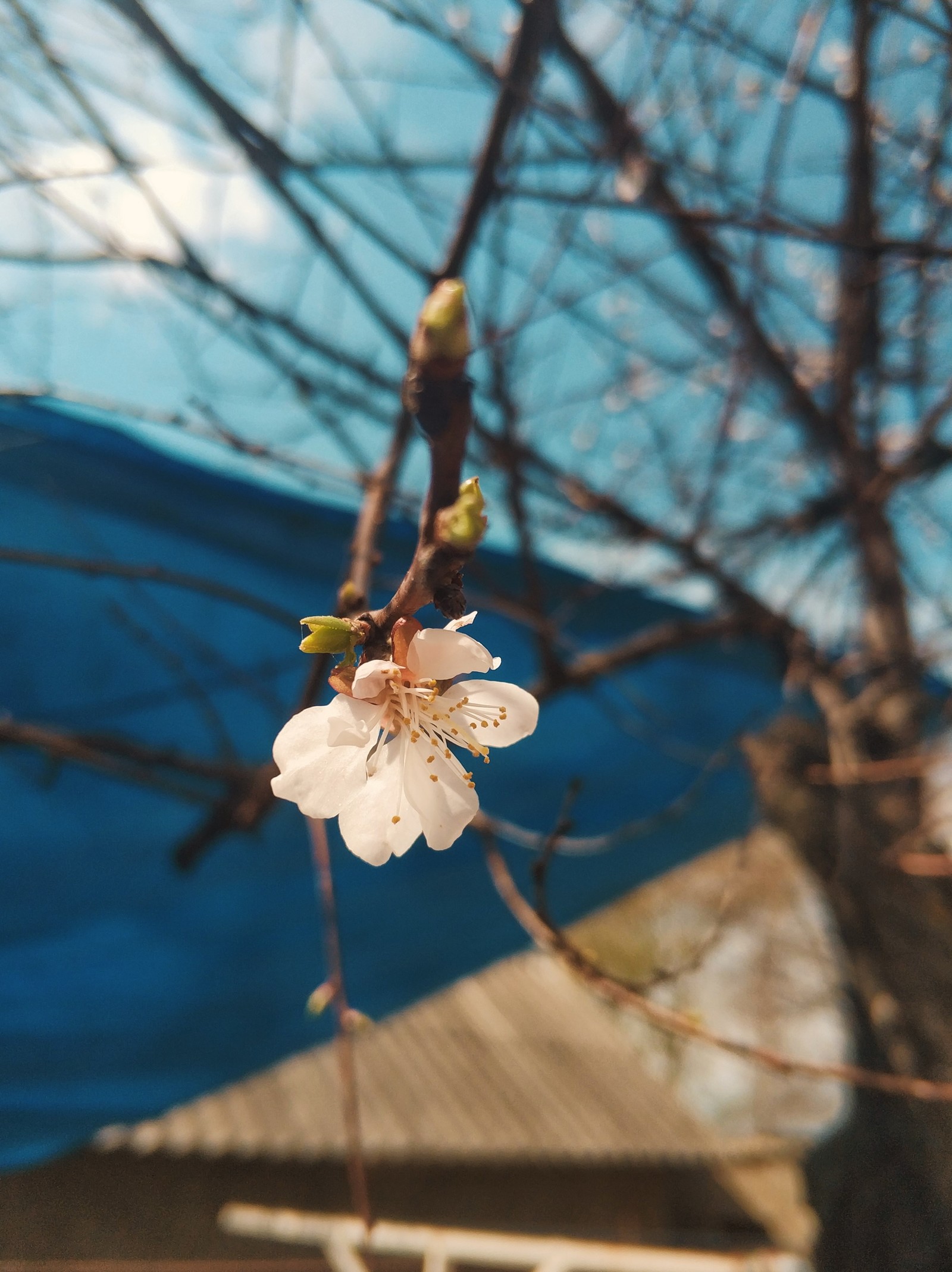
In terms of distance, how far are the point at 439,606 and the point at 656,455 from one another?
2.47 metres

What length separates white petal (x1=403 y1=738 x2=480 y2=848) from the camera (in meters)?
0.55

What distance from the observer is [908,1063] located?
5.65ft

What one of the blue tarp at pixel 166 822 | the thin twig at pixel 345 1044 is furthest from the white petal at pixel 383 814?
the blue tarp at pixel 166 822

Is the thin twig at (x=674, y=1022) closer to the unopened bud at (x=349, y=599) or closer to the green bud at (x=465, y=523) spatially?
the unopened bud at (x=349, y=599)

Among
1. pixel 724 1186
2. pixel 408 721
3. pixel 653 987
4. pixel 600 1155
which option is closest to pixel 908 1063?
pixel 653 987

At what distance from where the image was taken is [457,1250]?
221cm

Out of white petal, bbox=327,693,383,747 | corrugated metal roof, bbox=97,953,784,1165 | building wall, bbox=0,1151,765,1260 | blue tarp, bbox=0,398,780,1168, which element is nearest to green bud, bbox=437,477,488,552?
white petal, bbox=327,693,383,747

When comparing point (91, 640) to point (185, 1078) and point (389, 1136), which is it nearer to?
point (185, 1078)

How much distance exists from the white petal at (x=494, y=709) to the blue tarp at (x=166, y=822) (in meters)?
0.87

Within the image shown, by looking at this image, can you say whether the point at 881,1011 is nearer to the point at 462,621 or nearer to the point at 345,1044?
the point at 345,1044

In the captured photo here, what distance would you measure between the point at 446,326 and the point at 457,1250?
2713mm

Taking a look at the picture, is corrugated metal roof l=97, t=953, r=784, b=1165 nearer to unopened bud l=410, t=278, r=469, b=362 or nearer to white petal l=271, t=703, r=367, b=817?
white petal l=271, t=703, r=367, b=817

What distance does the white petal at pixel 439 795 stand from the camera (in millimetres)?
552

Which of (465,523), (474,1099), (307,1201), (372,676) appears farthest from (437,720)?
(474,1099)
